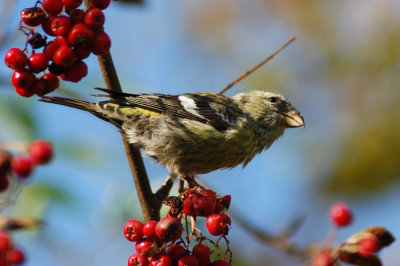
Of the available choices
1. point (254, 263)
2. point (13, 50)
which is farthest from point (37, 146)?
point (254, 263)

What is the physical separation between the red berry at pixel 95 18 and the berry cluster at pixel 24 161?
774mm

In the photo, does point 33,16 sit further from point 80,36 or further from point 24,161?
point 24,161

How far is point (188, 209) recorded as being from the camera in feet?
8.28

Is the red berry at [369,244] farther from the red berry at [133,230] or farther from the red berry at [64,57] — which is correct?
the red berry at [64,57]

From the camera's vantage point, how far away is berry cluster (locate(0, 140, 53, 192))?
102 inches

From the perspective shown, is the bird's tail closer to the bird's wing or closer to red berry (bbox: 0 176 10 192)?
the bird's wing

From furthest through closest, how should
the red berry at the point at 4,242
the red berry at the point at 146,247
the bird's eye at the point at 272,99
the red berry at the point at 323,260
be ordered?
the bird's eye at the point at 272,99 → the red berry at the point at 323,260 → the red berry at the point at 146,247 → the red berry at the point at 4,242

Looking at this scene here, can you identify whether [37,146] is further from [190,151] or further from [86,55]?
[190,151]

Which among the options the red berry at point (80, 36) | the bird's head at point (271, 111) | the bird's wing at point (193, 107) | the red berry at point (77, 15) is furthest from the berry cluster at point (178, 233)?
the bird's head at point (271, 111)

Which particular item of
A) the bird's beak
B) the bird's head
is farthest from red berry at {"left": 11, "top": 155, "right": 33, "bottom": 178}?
the bird's beak

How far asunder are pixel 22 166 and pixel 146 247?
962 mm

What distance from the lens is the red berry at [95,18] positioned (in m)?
2.49

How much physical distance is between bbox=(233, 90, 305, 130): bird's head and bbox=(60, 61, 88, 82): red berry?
232 centimetres

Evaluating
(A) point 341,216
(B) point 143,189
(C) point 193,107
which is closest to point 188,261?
(B) point 143,189
